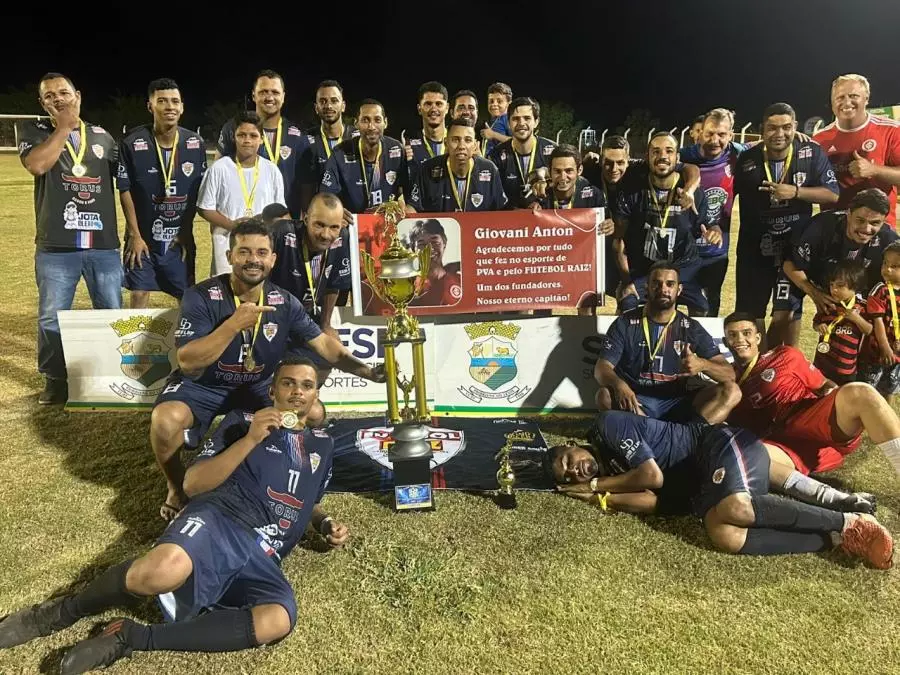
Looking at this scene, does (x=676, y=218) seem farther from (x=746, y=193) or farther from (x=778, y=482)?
(x=778, y=482)

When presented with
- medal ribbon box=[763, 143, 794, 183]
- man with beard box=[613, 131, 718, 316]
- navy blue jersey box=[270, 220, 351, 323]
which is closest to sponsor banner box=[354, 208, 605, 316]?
man with beard box=[613, 131, 718, 316]

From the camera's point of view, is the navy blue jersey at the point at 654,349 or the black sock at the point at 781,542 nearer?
the black sock at the point at 781,542

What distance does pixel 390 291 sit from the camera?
13.8ft

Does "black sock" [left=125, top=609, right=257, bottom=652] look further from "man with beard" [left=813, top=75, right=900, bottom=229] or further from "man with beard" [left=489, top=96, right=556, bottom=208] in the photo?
"man with beard" [left=813, top=75, right=900, bottom=229]

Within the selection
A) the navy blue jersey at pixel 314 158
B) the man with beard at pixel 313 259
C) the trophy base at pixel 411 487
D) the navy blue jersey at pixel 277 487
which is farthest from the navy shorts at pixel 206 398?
the navy blue jersey at pixel 314 158

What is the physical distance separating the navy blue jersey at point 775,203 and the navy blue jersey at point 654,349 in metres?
1.57

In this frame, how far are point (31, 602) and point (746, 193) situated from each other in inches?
232

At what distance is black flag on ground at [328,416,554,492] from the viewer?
4527 mm

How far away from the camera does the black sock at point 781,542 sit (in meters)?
3.69

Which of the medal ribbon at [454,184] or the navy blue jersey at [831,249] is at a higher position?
the medal ribbon at [454,184]

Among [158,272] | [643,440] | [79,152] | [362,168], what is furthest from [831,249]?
[79,152]

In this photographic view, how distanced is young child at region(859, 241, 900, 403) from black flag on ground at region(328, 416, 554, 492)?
2.50 metres

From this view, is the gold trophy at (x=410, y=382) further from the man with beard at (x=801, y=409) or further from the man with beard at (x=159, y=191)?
the man with beard at (x=159, y=191)

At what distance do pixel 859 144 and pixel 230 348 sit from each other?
5.49m
